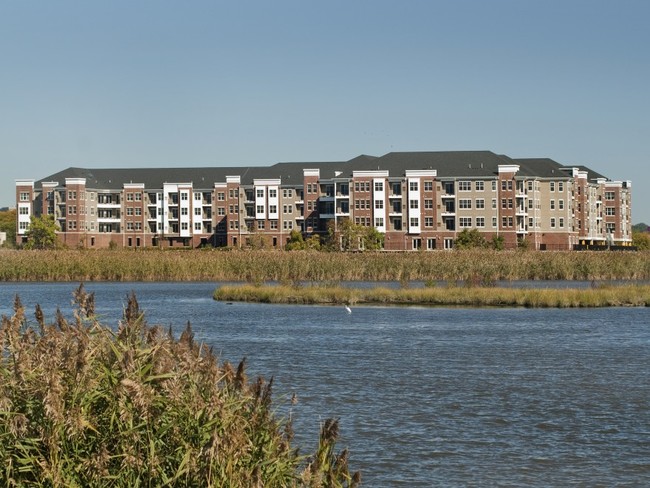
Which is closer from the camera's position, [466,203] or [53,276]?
[53,276]

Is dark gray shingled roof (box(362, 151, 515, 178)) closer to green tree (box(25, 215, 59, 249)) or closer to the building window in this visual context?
the building window

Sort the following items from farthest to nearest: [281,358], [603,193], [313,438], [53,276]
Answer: [603,193], [53,276], [281,358], [313,438]

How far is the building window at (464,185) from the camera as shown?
131125 mm

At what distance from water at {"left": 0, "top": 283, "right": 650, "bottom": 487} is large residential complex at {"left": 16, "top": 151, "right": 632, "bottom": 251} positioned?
3479 inches

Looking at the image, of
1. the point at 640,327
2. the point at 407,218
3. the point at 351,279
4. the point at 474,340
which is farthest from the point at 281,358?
the point at 407,218

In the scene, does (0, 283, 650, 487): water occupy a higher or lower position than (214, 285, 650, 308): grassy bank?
lower

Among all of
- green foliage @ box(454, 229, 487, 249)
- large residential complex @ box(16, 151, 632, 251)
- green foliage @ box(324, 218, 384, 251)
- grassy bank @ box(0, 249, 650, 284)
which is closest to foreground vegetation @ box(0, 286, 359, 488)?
grassy bank @ box(0, 249, 650, 284)

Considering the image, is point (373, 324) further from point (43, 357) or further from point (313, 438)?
point (43, 357)

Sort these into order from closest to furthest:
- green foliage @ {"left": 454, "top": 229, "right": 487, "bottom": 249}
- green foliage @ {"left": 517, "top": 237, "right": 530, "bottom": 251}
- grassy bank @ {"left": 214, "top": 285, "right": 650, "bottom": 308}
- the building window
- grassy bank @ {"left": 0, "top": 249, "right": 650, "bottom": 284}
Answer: grassy bank @ {"left": 214, "top": 285, "right": 650, "bottom": 308}, grassy bank @ {"left": 0, "top": 249, "right": 650, "bottom": 284}, green foliage @ {"left": 454, "top": 229, "right": 487, "bottom": 249}, green foliage @ {"left": 517, "top": 237, "right": 530, "bottom": 251}, the building window

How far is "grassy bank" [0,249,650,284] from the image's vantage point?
64562 millimetres

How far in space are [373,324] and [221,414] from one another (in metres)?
30.3

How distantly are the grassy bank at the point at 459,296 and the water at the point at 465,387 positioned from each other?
9.69 ft

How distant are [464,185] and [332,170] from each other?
20211 millimetres

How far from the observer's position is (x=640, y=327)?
120ft
